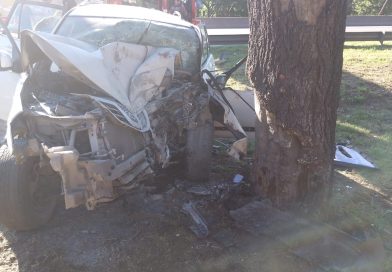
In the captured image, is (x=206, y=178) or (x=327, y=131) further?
(x=206, y=178)

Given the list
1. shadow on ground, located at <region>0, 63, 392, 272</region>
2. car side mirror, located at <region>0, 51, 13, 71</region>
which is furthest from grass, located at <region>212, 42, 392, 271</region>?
car side mirror, located at <region>0, 51, 13, 71</region>

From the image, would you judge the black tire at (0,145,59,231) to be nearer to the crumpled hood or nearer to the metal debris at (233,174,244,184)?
the crumpled hood

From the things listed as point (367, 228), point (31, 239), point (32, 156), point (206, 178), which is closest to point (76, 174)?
point (32, 156)

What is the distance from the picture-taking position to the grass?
4012 millimetres

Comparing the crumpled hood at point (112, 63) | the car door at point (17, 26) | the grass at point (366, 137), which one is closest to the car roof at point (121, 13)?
the crumpled hood at point (112, 63)

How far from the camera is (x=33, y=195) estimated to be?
3.86 m

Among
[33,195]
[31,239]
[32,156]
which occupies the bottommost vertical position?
[31,239]

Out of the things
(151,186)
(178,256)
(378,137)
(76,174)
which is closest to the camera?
(76,174)

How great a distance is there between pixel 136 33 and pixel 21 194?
2.06 m

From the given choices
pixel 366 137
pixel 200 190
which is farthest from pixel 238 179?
pixel 366 137

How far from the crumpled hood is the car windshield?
329 millimetres

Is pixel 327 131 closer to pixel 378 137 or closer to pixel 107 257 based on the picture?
pixel 107 257

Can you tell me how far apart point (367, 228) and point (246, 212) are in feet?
3.26

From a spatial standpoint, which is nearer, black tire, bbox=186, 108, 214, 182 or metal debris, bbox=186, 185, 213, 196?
metal debris, bbox=186, 185, 213, 196
